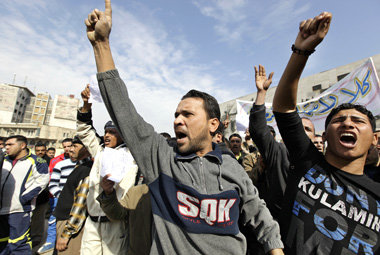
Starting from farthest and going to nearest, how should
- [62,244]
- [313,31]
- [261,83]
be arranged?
[62,244]
[261,83]
[313,31]

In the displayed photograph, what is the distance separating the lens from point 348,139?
5.42ft

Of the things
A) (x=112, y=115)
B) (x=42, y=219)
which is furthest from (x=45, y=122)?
(x=112, y=115)

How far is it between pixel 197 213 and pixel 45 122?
8843cm

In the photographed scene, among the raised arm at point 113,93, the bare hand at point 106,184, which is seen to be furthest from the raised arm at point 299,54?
the bare hand at point 106,184

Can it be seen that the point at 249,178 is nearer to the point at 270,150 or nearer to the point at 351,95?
the point at 270,150

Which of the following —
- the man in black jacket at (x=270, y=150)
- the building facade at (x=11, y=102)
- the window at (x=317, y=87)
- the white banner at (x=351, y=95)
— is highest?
the building facade at (x=11, y=102)

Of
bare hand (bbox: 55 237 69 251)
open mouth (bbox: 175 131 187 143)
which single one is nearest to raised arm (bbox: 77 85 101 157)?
bare hand (bbox: 55 237 69 251)

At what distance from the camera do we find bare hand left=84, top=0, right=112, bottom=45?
124 cm

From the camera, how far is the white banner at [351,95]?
4609 mm

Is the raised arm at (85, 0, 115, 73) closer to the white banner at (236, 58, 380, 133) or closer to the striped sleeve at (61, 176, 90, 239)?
the striped sleeve at (61, 176, 90, 239)

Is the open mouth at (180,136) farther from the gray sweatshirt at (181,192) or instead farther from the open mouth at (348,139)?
the open mouth at (348,139)

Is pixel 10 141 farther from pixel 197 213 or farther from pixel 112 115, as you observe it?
pixel 197 213

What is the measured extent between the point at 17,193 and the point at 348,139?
17.3 ft

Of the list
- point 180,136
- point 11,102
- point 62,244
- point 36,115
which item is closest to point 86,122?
point 62,244
